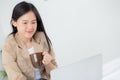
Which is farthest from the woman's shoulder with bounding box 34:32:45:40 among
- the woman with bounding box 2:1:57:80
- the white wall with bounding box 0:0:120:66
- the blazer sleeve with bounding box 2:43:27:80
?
the white wall with bounding box 0:0:120:66

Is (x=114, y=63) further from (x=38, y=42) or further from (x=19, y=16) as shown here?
(x=19, y=16)

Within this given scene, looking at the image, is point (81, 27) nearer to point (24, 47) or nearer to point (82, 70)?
point (24, 47)

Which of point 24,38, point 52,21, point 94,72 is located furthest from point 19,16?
point 52,21

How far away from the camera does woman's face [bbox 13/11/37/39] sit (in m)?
1.24

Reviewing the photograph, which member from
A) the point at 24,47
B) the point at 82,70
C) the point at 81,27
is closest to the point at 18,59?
the point at 24,47

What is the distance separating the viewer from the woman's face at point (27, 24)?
124 centimetres

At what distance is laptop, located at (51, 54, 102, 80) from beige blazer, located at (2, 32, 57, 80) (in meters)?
0.41

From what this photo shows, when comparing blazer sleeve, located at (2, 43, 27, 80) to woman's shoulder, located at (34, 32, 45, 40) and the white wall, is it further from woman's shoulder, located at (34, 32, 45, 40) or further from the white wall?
the white wall

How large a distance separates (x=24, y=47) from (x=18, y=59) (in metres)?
0.08

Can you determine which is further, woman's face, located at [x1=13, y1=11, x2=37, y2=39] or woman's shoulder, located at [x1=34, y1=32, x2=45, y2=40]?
woman's shoulder, located at [x1=34, y1=32, x2=45, y2=40]

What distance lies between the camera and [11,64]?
121cm

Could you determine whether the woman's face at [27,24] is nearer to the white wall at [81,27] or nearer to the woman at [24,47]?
the woman at [24,47]

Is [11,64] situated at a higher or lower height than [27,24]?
lower

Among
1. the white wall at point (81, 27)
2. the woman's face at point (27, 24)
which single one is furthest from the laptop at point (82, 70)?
the white wall at point (81, 27)
